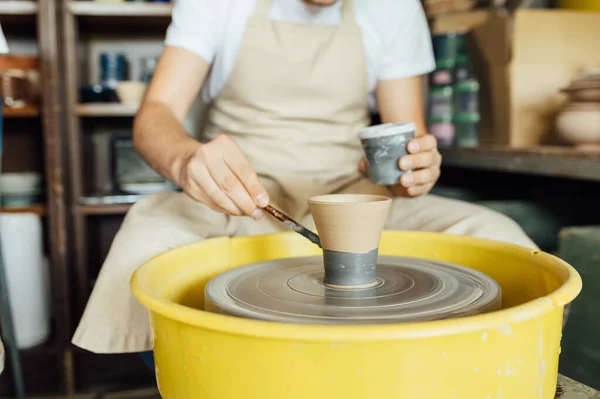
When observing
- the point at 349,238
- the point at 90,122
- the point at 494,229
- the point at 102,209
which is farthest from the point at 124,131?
the point at 349,238

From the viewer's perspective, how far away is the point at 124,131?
2.56 meters

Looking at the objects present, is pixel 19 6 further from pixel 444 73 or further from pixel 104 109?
pixel 444 73

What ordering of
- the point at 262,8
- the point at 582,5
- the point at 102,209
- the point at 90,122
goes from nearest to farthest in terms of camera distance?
the point at 262,8 < the point at 582,5 < the point at 102,209 < the point at 90,122

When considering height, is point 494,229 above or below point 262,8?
below

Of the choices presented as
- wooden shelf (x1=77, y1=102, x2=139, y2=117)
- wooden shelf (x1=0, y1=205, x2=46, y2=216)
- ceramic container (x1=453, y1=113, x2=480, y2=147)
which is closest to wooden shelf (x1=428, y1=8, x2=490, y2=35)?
ceramic container (x1=453, y1=113, x2=480, y2=147)

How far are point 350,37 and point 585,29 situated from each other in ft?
3.18

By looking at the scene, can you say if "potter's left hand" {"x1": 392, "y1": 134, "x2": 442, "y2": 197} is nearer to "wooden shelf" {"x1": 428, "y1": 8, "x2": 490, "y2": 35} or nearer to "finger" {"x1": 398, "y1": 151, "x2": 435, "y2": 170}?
"finger" {"x1": 398, "y1": 151, "x2": 435, "y2": 170}

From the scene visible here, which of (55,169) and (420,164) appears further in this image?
(55,169)

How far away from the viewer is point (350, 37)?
142 cm

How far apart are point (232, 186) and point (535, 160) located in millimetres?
1080

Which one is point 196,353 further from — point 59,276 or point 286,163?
point 59,276

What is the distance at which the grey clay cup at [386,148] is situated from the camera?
1.01 m

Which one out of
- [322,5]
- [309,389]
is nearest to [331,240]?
[309,389]

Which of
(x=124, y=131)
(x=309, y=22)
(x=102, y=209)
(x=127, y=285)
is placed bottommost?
(x=102, y=209)
